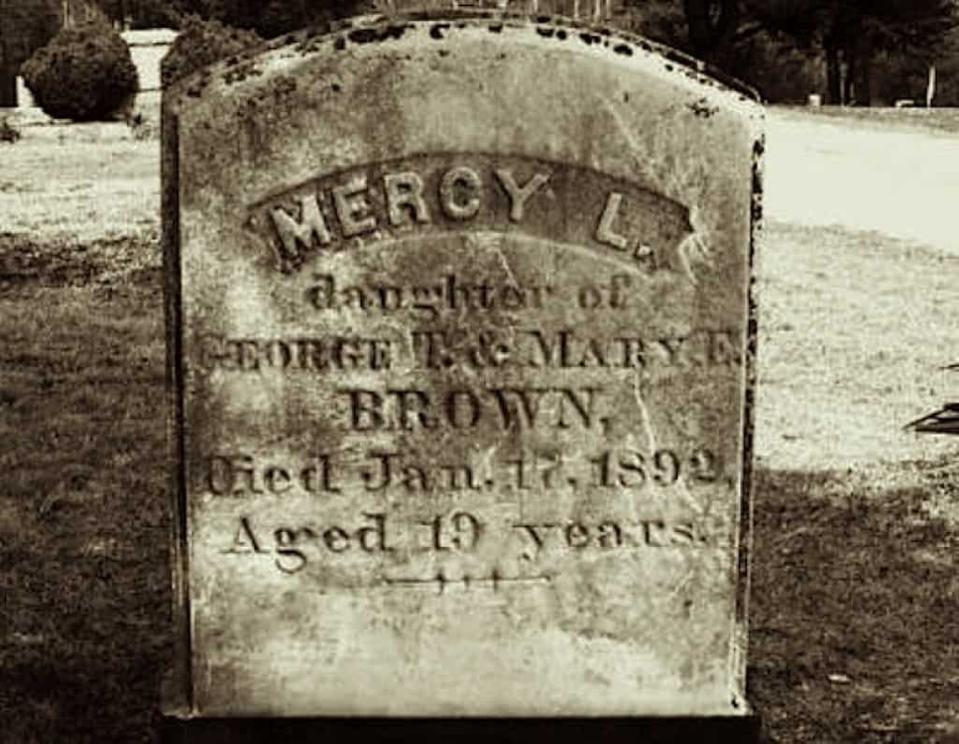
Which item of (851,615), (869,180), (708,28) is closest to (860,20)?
(708,28)

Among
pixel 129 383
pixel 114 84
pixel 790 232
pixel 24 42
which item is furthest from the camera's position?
pixel 24 42

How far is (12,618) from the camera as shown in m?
4.84

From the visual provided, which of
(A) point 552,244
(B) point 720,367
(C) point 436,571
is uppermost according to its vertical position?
(A) point 552,244

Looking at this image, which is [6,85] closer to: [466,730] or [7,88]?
[7,88]

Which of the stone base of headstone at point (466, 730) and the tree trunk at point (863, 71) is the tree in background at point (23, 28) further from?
the stone base of headstone at point (466, 730)

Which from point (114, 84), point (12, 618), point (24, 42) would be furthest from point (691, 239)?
point (24, 42)

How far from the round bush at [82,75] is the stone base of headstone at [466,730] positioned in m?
23.5

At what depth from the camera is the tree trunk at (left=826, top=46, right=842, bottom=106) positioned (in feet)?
143

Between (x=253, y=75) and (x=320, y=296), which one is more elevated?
(x=253, y=75)

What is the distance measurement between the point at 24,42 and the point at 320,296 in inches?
1915

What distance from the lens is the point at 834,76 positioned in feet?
148

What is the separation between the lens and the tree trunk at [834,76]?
43.7 meters

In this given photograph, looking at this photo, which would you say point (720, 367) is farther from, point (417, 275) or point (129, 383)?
point (129, 383)

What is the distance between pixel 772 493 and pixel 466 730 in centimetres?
298
